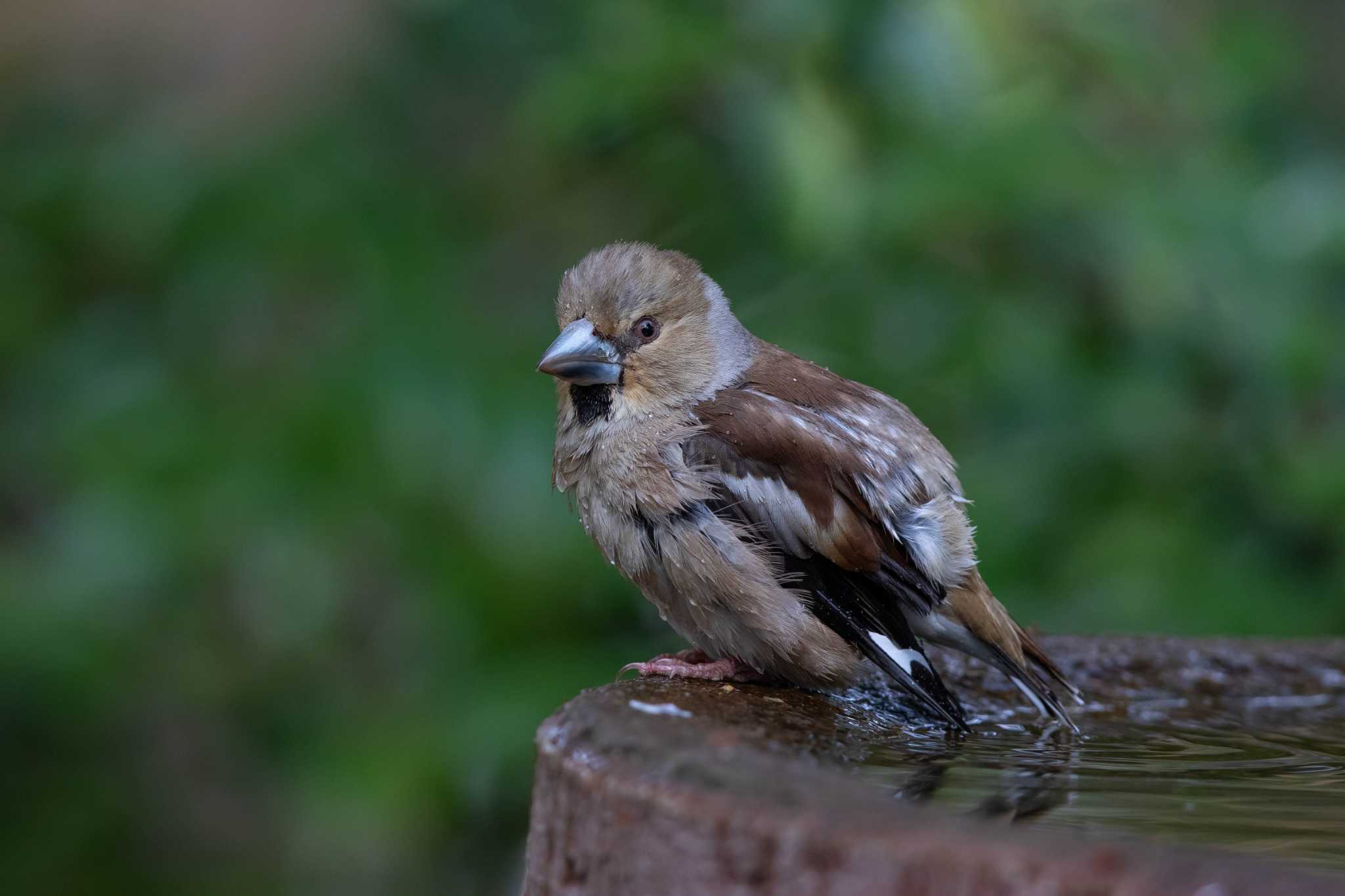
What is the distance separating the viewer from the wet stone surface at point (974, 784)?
1557mm

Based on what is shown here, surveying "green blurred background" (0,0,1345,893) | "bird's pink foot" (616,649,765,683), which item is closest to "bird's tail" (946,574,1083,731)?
"bird's pink foot" (616,649,765,683)

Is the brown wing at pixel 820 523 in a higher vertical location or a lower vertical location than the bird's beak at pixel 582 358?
lower

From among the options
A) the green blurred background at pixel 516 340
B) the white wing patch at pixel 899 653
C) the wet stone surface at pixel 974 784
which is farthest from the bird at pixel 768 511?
the green blurred background at pixel 516 340

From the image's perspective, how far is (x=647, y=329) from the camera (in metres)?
3.62

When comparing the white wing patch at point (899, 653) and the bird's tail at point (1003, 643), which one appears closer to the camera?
the white wing patch at point (899, 653)

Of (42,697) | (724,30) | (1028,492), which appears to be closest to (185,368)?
(42,697)

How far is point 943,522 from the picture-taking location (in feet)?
10.9

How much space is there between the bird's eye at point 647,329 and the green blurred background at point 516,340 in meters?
0.71

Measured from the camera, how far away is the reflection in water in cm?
226

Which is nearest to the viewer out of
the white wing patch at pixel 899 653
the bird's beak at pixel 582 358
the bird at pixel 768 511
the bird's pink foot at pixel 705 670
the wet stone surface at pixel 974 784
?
the wet stone surface at pixel 974 784

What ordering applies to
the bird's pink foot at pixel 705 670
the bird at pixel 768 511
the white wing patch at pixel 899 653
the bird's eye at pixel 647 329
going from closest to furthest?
the white wing patch at pixel 899 653
the bird at pixel 768 511
the bird's pink foot at pixel 705 670
the bird's eye at pixel 647 329

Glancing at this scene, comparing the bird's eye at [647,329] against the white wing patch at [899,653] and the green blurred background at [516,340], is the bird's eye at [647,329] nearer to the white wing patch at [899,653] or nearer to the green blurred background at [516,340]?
the green blurred background at [516,340]

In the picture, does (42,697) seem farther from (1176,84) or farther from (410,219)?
(1176,84)

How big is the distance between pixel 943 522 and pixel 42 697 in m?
3.00
